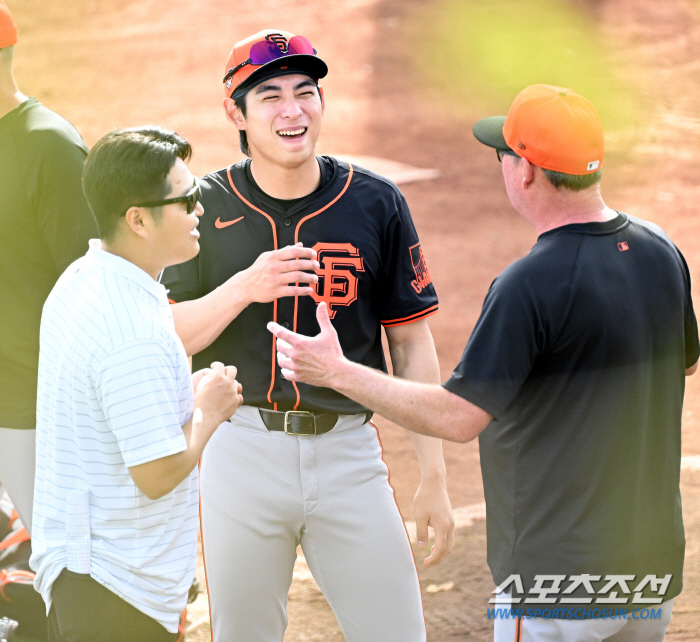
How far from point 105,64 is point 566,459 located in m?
14.4

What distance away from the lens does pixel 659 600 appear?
237cm

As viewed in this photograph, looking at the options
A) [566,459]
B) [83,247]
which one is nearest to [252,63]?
[83,247]

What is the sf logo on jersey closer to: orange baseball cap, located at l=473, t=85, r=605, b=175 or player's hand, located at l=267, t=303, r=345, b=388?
player's hand, located at l=267, t=303, r=345, b=388

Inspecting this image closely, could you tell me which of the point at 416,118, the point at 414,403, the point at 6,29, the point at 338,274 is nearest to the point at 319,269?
the point at 338,274

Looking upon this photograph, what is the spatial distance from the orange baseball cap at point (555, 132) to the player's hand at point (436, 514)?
110cm

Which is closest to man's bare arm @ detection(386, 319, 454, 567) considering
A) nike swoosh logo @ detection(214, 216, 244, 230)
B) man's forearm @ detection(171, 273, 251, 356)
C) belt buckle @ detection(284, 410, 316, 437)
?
belt buckle @ detection(284, 410, 316, 437)

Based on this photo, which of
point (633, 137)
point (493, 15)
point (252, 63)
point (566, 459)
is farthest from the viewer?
point (493, 15)

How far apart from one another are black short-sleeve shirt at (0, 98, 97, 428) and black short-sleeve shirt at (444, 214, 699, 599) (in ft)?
4.66

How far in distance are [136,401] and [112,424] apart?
8cm

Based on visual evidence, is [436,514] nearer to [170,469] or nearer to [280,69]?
[170,469]

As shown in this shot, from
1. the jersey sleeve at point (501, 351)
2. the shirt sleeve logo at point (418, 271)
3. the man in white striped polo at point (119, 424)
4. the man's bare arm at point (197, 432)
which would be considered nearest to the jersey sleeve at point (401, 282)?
the shirt sleeve logo at point (418, 271)

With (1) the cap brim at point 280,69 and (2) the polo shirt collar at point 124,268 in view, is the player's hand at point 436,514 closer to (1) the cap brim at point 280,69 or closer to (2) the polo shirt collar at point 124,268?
(2) the polo shirt collar at point 124,268

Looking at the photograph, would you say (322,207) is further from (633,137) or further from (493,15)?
(493,15)

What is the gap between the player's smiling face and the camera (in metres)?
2.77
